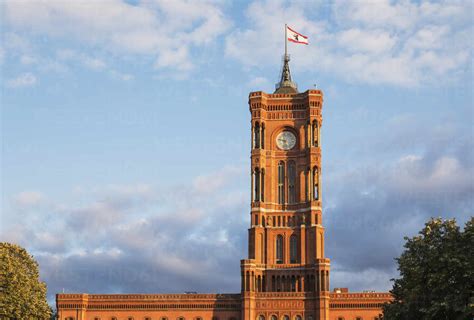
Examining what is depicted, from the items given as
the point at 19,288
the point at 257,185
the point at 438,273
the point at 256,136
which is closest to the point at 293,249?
the point at 257,185

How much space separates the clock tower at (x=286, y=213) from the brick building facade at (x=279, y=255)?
0.50 feet

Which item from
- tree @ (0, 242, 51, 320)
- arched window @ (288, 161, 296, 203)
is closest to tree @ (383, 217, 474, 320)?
tree @ (0, 242, 51, 320)

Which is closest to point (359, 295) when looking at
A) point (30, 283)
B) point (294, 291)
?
point (294, 291)

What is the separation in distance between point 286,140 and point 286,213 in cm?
1268

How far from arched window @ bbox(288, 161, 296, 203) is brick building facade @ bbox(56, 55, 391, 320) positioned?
16 centimetres

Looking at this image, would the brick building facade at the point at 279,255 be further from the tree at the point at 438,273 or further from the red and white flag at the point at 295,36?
the tree at the point at 438,273

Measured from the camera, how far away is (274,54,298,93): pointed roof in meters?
143

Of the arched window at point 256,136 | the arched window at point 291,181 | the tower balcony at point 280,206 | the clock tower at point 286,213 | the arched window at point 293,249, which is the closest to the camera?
the clock tower at point 286,213

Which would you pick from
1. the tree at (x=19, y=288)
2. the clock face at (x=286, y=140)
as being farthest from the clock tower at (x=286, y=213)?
the tree at (x=19, y=288)

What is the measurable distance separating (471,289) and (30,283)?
4745 cm

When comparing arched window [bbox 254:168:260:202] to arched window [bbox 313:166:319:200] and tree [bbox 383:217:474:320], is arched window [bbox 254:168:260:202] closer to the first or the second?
arched window [bbox 313:166:319:200]

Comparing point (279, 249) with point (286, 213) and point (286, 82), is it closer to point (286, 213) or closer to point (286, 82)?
point (286, 213)

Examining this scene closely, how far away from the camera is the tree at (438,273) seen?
218 feet

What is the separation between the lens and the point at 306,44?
132 metres
